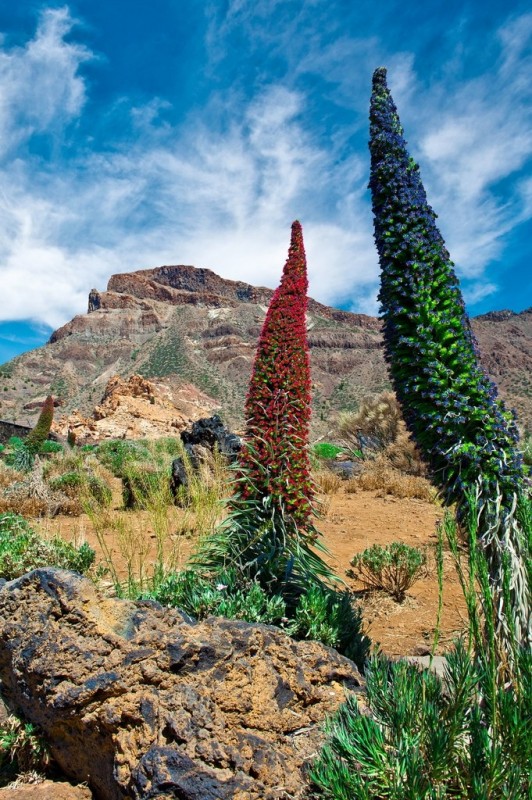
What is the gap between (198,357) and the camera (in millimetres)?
80562

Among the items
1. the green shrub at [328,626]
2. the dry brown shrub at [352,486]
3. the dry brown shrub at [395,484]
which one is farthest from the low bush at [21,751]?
the dry brown shrub at [352,486]

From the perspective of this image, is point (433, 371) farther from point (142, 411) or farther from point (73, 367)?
point (73, 367)

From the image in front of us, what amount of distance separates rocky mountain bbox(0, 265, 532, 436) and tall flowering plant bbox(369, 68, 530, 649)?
46.7m

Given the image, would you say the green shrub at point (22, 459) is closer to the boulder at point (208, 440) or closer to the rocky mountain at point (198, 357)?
the boulder at point (208, 440)

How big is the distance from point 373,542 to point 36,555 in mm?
4081

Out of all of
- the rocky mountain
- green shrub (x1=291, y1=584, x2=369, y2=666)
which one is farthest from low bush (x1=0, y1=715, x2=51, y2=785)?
the rocky mountain

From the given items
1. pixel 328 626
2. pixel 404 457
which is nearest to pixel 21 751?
pixel 328 626

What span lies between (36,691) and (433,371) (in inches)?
88.1

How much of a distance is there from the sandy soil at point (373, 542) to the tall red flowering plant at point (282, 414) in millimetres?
909

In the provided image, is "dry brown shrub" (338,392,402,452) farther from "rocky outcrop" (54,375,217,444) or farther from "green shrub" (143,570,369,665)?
"rocky outcrop" (54,375,217,444)

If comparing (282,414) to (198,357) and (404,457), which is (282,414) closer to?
(404,457)

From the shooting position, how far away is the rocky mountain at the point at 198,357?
209 ft

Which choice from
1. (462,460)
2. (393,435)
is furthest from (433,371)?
(393,435)

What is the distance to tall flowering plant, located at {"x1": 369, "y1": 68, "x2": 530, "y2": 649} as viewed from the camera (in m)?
2.12
